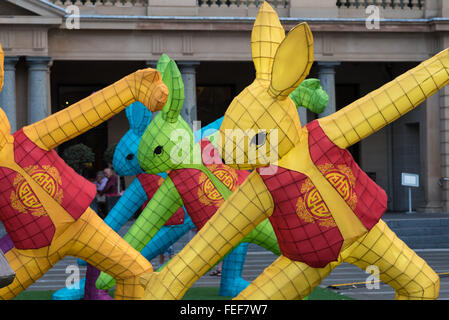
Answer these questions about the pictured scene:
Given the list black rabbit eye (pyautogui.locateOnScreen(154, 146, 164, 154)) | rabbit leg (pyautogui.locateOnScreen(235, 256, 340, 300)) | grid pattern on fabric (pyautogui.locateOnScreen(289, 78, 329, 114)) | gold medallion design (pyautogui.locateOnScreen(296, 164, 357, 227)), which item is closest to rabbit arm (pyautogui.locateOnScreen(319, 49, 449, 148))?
gold medallion design (pyautogui.locateOnScreen(296, 164, 357, 227))

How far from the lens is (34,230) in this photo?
5680 mm

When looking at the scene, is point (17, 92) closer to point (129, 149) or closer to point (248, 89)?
point (129, 149)

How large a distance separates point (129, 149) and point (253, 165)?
3.48 metres

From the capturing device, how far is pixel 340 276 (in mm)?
10445

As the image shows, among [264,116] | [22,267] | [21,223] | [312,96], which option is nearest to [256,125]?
[264,116]

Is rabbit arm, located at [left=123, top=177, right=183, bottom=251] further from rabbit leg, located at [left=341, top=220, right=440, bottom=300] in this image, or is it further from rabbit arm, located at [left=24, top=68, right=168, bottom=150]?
rabbit leg, located at [left=341, top=220, right=440, bottom=300]

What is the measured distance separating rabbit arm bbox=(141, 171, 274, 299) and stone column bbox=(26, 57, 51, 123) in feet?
39.3

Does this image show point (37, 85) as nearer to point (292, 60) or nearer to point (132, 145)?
point (132, 145)

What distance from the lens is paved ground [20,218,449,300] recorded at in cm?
906

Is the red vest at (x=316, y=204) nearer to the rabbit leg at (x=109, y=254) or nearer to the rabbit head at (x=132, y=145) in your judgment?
the rabbit leg at (x=109, y=254)

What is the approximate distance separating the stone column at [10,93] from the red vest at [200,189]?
9.72m

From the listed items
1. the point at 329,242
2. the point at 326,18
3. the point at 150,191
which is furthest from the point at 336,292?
the point at 326,18

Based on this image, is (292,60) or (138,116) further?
(138,116)

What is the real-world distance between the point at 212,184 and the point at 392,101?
264cm
